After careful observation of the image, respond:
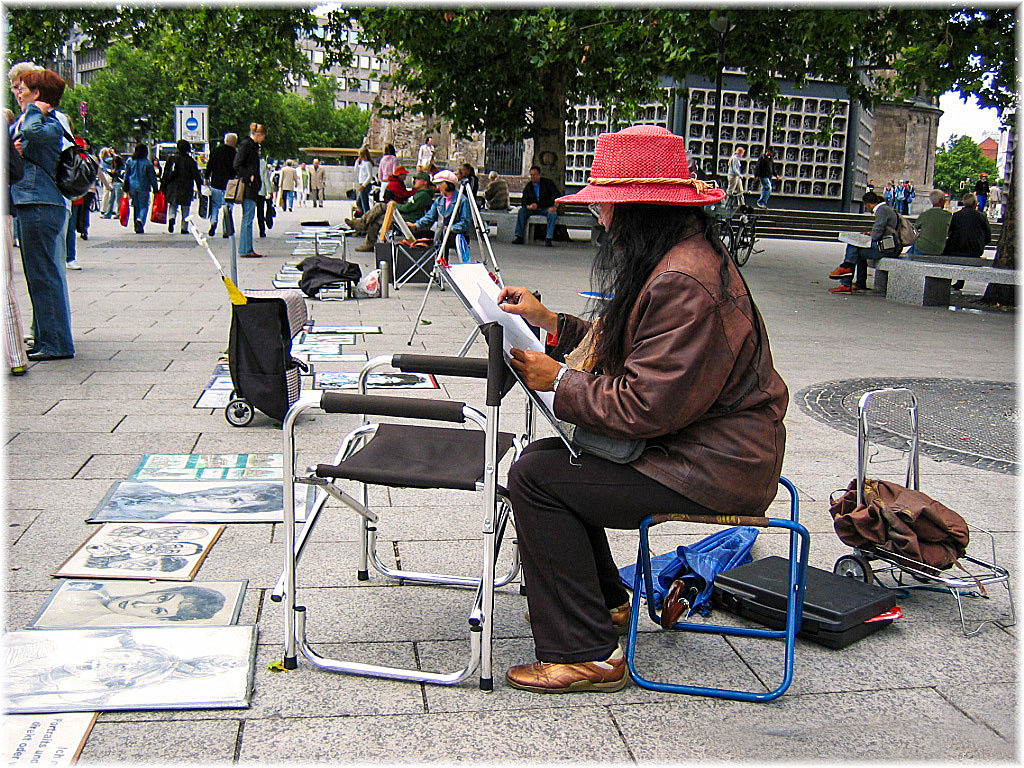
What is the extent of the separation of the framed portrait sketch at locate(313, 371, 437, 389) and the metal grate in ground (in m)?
2.54

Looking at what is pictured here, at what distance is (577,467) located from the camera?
2924 mm

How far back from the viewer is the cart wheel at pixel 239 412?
19.2 feet

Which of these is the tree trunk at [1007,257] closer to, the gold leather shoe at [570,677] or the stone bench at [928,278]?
the stone bench at [928,278]

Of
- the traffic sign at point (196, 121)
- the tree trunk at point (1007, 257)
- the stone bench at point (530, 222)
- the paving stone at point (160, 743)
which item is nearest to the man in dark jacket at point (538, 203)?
the stone bench at point (530, 222)

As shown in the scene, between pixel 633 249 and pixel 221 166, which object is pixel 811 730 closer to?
pixel 633 249

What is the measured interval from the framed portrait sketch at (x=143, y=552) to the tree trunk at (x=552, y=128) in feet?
54.8

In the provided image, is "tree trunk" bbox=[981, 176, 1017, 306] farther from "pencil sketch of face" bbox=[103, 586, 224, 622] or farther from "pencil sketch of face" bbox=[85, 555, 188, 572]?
"pencil sketch of face" bbox=[103, 586, 224, 622]

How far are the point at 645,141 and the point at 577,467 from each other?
3.05 ft

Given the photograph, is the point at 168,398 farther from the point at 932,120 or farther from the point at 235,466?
the point at 932,120

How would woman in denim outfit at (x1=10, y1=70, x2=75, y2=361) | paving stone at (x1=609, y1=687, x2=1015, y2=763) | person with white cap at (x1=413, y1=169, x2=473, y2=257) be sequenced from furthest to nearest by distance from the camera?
1. person with white cap at (x1=413, y1=169, x2=473, y2=257)
2. woman in denim outfit at (x1=10, y1=70, x2=75, y2=361)
3. paving stone at (x1=609, y1=687, x2=1015, y2=763)

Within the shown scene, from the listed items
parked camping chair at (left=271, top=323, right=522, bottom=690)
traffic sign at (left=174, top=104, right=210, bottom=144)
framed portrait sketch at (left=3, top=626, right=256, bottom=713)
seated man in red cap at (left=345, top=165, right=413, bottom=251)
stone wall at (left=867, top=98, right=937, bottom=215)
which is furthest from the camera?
stone wall at (left=867, top=98, right=937, bottom=215)

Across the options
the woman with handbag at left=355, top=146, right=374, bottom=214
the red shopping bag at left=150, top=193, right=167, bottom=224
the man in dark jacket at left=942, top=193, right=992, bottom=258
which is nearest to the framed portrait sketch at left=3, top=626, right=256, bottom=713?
the red shopping bag at left=150, top=193, right=167, bottom=224

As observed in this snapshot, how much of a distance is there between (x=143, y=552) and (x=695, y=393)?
7.49 feet

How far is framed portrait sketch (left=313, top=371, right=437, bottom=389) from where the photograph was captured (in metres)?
7.03
